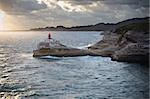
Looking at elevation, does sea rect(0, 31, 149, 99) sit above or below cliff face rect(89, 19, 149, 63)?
below

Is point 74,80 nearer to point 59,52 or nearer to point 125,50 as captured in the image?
point 125,50

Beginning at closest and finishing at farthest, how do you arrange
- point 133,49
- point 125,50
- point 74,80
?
point 74,80, point 133,49, point 125,50

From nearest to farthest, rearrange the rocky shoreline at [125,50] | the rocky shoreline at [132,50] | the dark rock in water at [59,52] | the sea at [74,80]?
1. the sea at [74,80]
2. the rocky shoreline at [132,50]
3. the rocky shoreline at [125,50]
4. the dark rock in water at [59,52]

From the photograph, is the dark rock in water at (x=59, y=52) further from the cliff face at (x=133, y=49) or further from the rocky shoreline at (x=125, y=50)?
the cliff face at (x=133, y=49)

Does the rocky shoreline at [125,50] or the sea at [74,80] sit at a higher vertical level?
the rocky shoreline at [125,50]

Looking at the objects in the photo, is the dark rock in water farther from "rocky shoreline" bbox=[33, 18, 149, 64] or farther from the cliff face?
the cliff face

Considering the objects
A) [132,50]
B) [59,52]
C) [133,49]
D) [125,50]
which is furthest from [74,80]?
[59,52]

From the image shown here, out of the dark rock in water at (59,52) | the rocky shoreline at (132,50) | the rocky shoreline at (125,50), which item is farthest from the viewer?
the dark rock in water at (59,52)

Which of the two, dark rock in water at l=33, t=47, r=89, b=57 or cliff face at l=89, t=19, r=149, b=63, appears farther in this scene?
dark rock in water at l=33, t=47, r=89, b=57

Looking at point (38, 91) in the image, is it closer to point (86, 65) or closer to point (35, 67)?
point (35, 67)

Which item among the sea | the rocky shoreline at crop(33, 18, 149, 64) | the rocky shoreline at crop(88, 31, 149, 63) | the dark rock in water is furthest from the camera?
the dark rock in water

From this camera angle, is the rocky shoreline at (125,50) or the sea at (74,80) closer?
the sea at (74,80)

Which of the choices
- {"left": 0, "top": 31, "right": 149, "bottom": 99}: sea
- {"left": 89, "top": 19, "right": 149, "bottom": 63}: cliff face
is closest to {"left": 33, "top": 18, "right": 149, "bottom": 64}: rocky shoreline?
{"left": 89, "top": 19, "right": 149, "bottom": 63}: cliff face

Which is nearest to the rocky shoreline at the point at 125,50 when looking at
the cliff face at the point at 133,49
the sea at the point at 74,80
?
the cliff face at the point at 133,49
